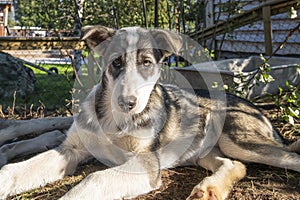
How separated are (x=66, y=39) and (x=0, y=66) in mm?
2723

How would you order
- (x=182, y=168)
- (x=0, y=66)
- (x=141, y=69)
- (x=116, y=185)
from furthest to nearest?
(x=0, y=66), (x=182, y=168), (x=141, y=69), (x=116, y=185)

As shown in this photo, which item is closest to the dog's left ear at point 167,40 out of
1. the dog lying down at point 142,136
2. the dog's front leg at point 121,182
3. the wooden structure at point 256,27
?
the dog lying down at point 142,136

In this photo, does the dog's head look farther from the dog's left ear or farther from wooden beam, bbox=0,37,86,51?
wooden beam, bbox=0,37,86,51

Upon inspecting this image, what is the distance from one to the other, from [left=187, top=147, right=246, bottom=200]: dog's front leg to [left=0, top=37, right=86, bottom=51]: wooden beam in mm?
3445

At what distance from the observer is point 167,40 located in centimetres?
A: 337

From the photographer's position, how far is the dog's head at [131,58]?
2.99 metres

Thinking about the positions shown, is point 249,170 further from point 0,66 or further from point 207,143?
point 0,66

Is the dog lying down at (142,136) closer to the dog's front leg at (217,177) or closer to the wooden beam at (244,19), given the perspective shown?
the dog's front leg at (217,177)

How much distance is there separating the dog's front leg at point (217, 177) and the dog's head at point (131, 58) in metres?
0.84

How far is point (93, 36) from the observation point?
3439 millimetres

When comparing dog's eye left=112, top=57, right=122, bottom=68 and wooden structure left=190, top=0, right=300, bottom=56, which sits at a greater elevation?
wooden structure left=190, top=0, right=300, bottom=56

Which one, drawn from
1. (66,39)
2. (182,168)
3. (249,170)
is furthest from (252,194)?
(66,39)

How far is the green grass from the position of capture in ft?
22.6

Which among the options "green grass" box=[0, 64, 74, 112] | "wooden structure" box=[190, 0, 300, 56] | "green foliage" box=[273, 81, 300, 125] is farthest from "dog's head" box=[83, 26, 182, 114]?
"green grass" box=[0, 64, 74, 112]
